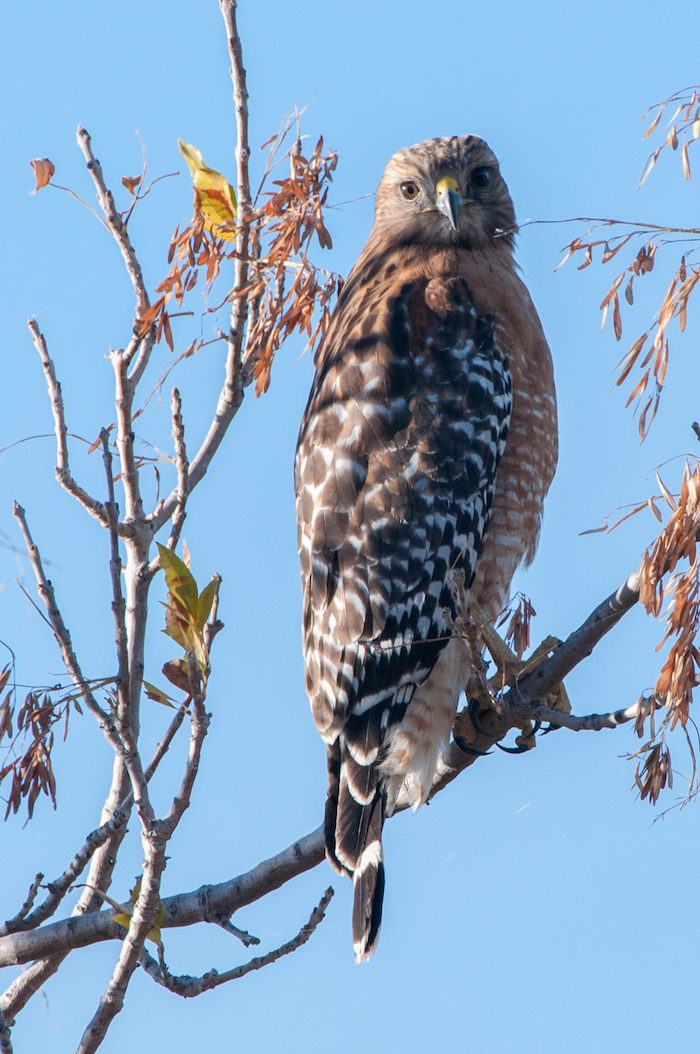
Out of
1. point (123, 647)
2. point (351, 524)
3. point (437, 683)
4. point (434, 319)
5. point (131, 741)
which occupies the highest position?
point (434, 319)

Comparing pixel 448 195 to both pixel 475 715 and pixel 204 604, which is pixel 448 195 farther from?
pixel 204 604

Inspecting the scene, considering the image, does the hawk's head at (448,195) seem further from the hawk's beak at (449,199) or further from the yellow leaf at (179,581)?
the yellow leaf at (179,581)

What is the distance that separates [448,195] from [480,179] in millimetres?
300

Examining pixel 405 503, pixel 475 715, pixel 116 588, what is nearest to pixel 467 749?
pixel 475 715

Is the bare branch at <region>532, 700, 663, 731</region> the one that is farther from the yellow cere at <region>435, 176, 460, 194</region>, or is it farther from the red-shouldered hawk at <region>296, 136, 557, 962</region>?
the yellow cere at <region>435, 176, 460, 194</region>

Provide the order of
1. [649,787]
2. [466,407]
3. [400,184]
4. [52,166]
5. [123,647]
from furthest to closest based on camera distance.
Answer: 1. [400,184]
2. [466,407]
3. [52,166]
4. [649,787]
5. [123,647]

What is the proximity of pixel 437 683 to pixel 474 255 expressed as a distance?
1.79 m

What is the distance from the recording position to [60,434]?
9.01ft

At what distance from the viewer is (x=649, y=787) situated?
9.12 feet

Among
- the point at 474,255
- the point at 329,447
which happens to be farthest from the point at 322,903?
the point at 474,255

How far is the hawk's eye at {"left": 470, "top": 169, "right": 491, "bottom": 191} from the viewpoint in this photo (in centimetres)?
454

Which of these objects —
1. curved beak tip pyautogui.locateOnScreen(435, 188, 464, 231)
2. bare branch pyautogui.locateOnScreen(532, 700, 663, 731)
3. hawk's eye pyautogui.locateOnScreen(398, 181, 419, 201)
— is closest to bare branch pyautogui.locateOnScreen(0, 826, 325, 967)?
bare branch pyautogui.locateOnScreen(532, 700, 663, 731)

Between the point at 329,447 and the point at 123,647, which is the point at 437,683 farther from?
the point at 123,647

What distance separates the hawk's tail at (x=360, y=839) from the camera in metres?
3.29
